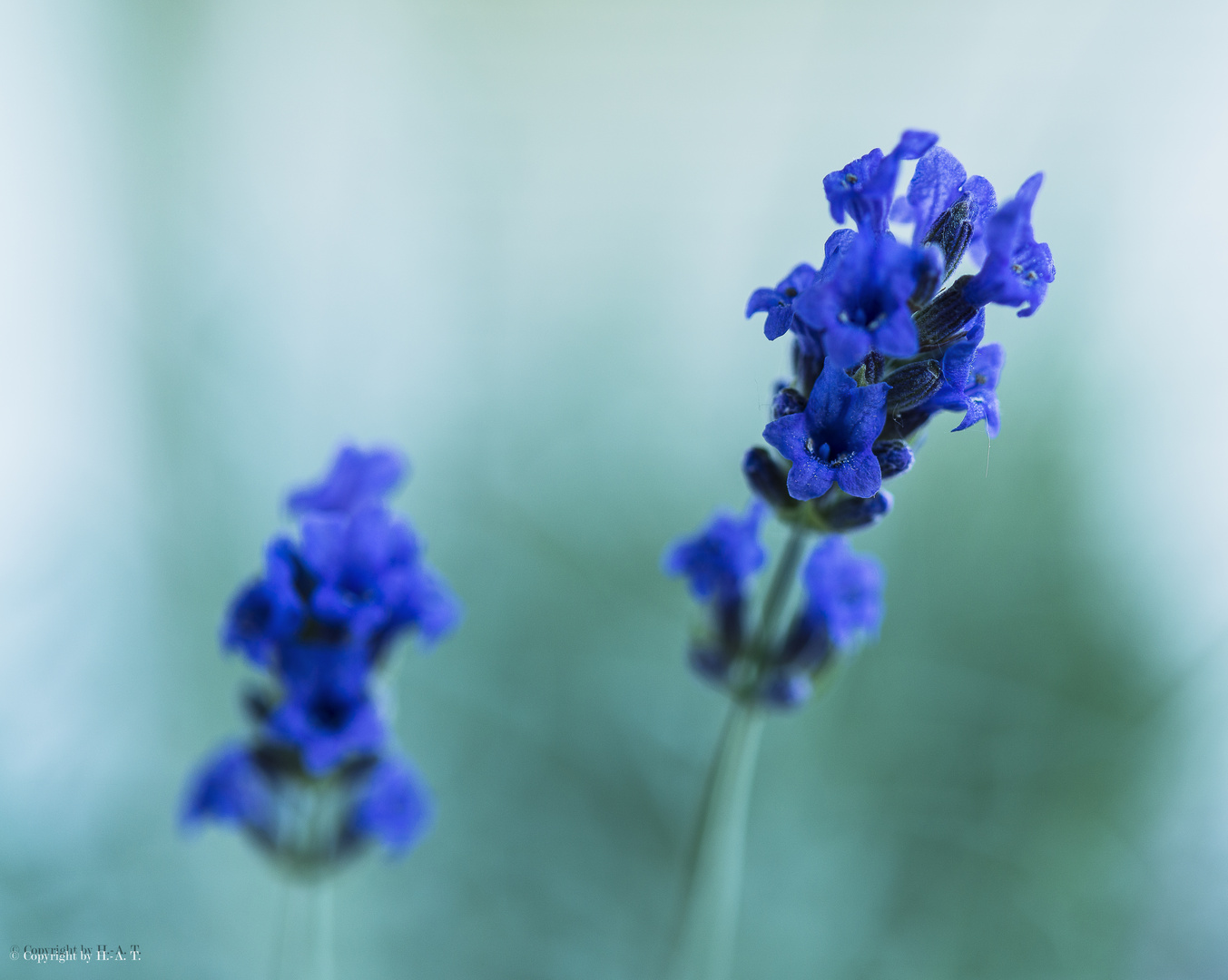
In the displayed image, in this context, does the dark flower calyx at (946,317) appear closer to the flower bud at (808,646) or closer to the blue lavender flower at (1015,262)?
the blue lavender flower at (1015,262)

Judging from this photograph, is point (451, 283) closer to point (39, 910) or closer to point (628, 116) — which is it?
point (628, 116)

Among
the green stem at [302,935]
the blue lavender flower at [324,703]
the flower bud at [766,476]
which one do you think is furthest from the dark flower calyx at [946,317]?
the green stem at [302,935]

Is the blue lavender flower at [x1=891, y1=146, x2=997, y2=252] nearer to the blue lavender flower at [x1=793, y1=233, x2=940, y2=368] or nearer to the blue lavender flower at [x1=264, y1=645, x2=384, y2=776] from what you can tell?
the blue lavender flower at [x1=793, y1=233, x2=940, y2=368]

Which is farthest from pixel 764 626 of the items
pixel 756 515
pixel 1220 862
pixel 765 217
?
pixel 765 217

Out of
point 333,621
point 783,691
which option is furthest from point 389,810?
point 783,691

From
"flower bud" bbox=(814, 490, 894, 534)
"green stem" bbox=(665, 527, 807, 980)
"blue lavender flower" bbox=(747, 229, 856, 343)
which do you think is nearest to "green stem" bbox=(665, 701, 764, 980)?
"green stem" bbox=(665, 527, 807, 980)

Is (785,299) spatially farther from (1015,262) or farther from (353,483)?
(353,483)
